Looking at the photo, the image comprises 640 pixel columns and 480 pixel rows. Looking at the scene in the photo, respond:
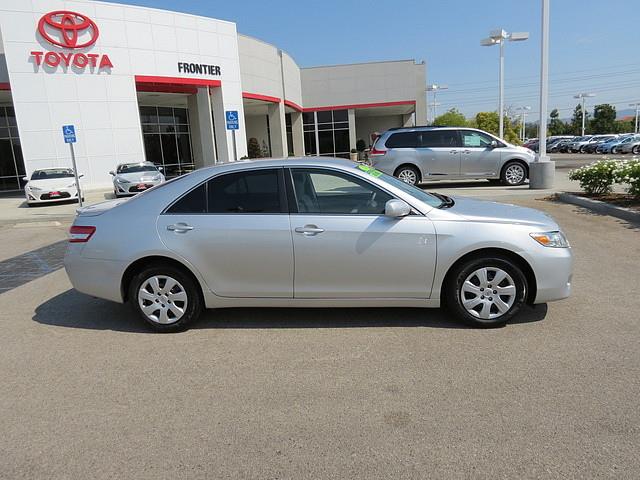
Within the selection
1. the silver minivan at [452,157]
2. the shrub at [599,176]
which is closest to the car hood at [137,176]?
the silver minivan at [452,157]

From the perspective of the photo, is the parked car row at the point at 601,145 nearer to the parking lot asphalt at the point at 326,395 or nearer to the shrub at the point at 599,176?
the shrub at the point at 599,176

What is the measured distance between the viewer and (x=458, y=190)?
611 inches

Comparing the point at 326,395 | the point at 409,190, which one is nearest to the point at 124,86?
the point at 409,190

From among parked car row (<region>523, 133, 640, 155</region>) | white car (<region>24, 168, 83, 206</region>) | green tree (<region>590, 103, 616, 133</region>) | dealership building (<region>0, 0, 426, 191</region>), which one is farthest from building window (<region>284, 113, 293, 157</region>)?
green tree (<region>590, 103, 616, 133</region>)

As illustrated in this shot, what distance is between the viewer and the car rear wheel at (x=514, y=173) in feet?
52.0

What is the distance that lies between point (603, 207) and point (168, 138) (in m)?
29.0

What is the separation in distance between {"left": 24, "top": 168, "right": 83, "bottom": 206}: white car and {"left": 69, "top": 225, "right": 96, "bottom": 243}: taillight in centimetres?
1530

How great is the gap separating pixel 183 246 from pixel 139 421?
1.74 m

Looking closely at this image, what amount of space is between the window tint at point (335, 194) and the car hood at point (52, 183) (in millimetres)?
16601

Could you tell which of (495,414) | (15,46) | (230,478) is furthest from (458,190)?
(15,46)

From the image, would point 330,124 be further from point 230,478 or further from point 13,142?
point 230,478

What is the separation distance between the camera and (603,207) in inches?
403

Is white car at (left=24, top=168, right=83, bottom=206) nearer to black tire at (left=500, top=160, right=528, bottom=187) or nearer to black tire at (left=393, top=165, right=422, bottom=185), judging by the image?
black tire at (left=393, top=165, right=422, bottom=185)

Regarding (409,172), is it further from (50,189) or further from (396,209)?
(50,189)
